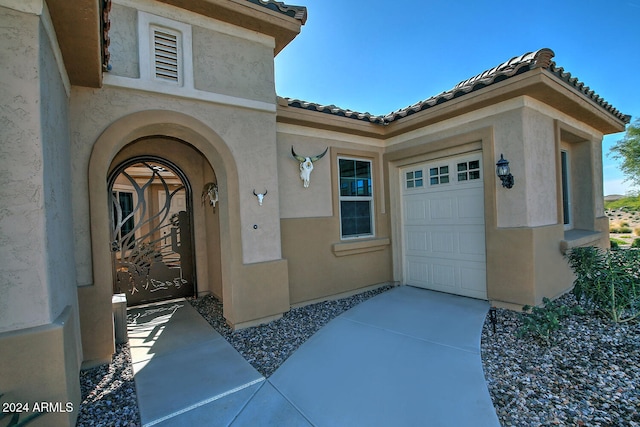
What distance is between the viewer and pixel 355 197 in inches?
303

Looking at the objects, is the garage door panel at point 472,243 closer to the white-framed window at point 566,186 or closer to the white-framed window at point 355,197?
the white-framed window at point 355,197

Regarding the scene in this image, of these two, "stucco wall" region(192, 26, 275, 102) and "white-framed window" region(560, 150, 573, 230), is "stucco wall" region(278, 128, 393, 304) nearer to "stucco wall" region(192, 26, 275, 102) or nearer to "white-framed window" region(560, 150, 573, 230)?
"stucco wall" region(192, 26, 275, 102)

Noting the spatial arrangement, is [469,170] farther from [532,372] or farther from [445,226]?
[532,372]

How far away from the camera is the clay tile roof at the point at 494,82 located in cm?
491

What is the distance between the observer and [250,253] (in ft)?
17.6

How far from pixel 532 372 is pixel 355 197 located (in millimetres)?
5099

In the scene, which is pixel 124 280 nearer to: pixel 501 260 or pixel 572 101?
pixel 501 260

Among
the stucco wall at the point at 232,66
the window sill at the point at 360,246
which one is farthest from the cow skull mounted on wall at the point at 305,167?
the window sill at the point at 360,246

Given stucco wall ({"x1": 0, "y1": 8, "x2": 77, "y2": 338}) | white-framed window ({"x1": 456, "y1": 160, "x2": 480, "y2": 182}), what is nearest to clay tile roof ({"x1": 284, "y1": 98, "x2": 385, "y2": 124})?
white-framed window ({"x1": 456, "y1": 160, "x2": 480, "y2": 182})

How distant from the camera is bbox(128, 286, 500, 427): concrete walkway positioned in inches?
115

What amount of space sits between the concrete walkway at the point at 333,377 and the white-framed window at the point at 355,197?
2.64m

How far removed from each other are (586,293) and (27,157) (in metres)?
8.03

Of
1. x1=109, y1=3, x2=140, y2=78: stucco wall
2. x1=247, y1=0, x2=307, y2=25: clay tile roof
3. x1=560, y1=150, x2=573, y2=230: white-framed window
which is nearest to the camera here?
x1=109, y1=3, x2=140, y2=78: stucco wall

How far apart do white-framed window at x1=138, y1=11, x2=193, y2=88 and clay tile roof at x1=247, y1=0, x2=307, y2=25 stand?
143cm
